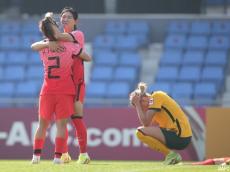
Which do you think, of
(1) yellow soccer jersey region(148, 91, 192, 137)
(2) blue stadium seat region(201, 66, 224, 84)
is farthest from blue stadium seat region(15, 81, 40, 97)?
(1) yellow soccer jersey region(148, 91, 192, 137)

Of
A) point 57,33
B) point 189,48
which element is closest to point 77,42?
point 57,33

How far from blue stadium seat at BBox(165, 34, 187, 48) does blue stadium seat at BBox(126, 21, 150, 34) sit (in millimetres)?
665

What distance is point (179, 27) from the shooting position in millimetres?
24047

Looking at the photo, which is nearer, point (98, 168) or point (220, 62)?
point (98, 168)

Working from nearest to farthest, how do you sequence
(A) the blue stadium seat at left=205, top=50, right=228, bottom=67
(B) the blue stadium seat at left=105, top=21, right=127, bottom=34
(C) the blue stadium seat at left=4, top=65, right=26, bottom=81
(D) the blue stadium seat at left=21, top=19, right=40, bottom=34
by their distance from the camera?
A: (A) the blue stadium seat at left=205, top=50, right=228, bottom=67, (C) the blue stadium seat at left=4, top=65, right=26, bottom=81, (B) the blue stadium seat at left=105, top=21, right=127, bottom=34, (D) the blue stadium seat at left=21, top=19, right=40, bottom=34

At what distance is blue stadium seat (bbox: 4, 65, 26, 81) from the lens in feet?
75.5

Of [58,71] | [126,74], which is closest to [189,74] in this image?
[126,74]

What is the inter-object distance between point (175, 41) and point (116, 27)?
1776 mm

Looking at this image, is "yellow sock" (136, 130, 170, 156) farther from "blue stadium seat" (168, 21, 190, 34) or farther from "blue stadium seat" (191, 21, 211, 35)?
"blue stadium seat" (168, 21, 190, 34)

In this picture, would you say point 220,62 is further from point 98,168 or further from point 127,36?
point 98,168

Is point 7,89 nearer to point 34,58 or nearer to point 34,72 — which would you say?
point 34,72

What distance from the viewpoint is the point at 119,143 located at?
1792 cm

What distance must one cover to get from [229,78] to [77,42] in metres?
10.8

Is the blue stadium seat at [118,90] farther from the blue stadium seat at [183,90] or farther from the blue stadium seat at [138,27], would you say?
the blue stadium seat at [138,27]
